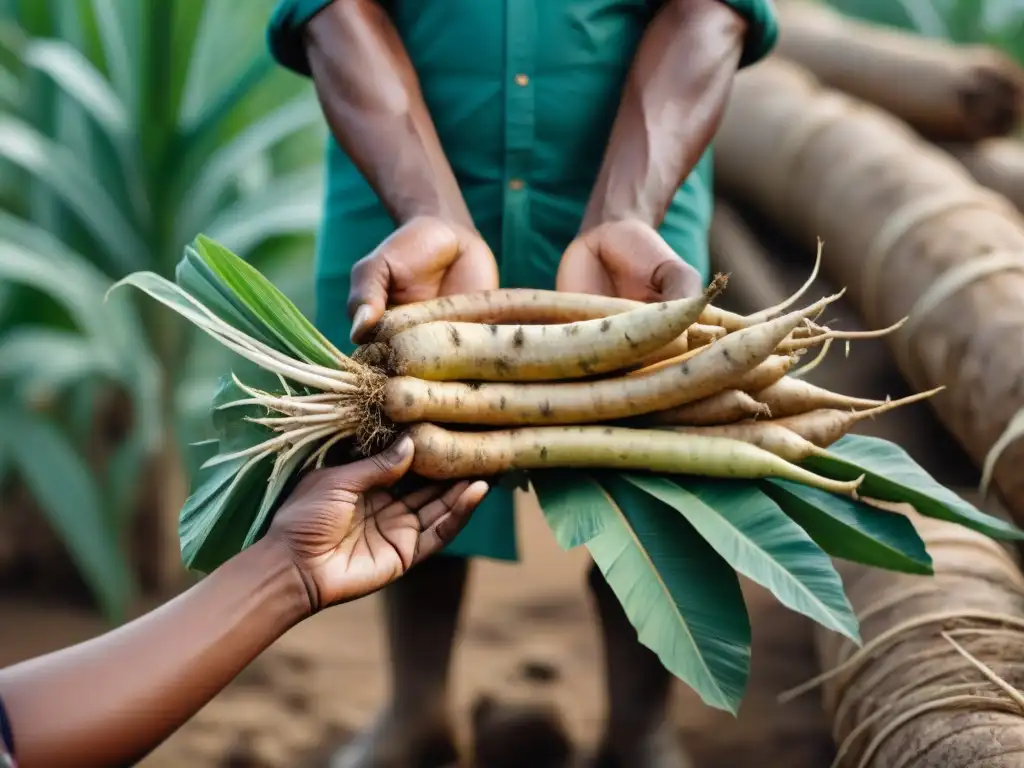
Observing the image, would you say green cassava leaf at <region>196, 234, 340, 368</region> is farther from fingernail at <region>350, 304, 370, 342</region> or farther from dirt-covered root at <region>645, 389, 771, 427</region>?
dirt-covered root at <region>645, 389, 771, 427</region>

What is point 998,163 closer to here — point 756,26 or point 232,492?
point 756,26

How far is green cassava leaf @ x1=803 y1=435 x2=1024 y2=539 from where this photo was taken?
4.08 ft

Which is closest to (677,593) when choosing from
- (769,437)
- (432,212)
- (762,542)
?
(762,542)

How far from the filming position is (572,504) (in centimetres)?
118

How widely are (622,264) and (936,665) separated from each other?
635 millimetres

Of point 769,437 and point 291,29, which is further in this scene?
point 291,29

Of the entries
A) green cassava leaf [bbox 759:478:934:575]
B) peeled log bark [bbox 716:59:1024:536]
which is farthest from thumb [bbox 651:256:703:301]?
peeled log bark [bbox 716:59:1024:536]

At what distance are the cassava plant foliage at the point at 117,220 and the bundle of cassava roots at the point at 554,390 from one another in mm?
1376

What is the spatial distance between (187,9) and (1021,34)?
3281 millimetres

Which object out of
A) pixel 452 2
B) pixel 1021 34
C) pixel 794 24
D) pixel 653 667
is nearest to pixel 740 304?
pixel 794 24

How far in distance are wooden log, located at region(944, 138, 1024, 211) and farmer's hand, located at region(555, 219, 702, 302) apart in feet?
5.97

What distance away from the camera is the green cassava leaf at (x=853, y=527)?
1.22m

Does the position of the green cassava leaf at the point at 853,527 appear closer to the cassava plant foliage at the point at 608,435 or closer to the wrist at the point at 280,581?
the cassava plant foliage at the point at 608,435

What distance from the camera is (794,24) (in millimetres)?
3531
